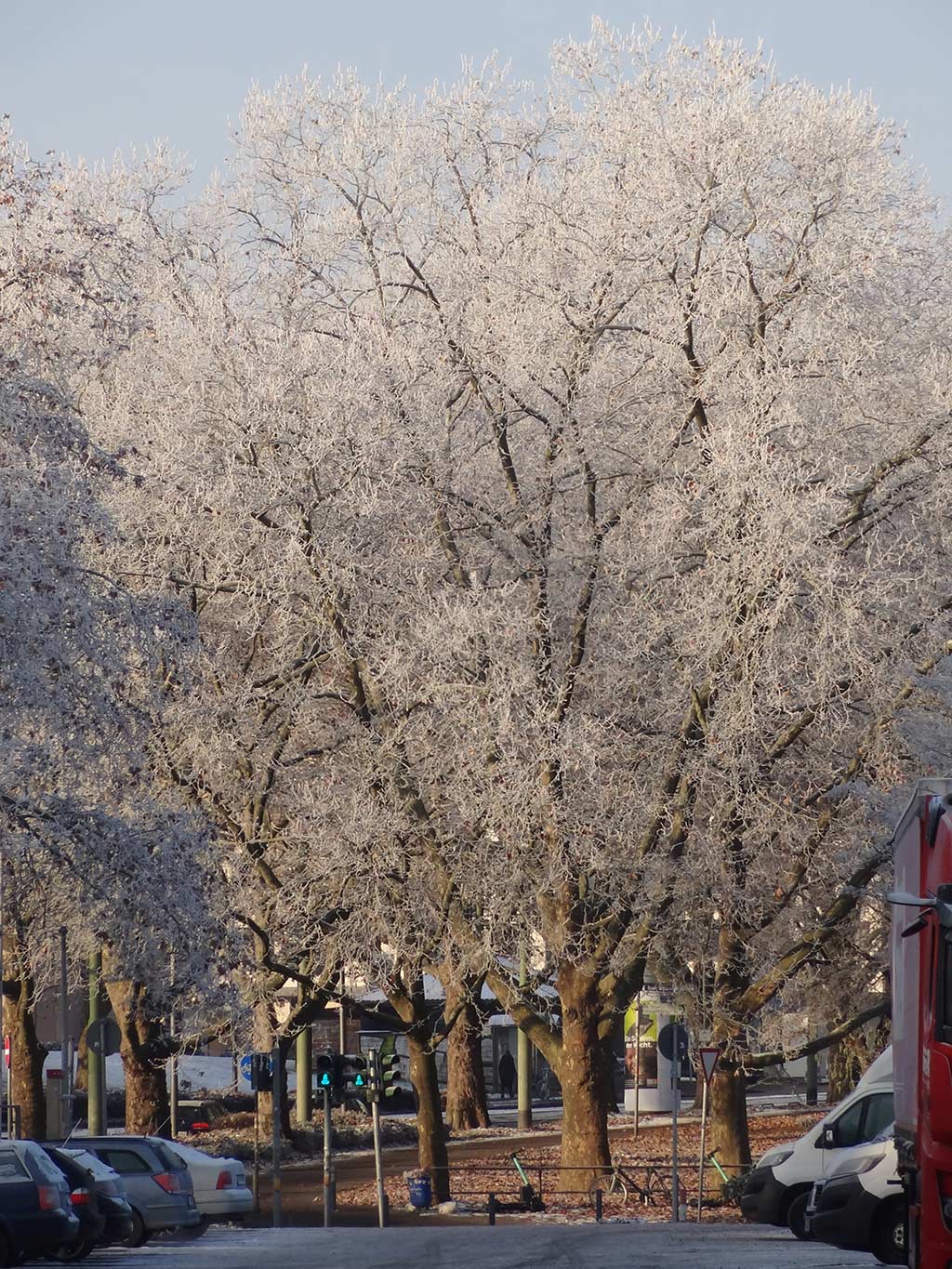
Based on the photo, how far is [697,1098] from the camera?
6569 cm

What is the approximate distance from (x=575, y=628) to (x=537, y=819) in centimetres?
279

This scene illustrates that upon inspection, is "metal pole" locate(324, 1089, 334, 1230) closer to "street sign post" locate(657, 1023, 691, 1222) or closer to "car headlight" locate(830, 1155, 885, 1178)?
"street sign post" locate(657, 1023, 691, 1222)

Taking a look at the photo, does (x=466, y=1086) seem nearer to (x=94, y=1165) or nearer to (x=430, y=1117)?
(x=430, y=1117)

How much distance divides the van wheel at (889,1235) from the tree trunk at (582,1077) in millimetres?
10114

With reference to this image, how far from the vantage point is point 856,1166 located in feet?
61.6

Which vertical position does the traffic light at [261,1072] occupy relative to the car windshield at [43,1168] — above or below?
below

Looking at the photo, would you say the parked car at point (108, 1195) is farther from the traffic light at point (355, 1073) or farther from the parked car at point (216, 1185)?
the traffic light at point (355, 1073)

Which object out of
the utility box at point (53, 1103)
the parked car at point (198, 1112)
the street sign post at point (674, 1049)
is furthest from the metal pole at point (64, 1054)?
the street sign post at point (674, 1049)

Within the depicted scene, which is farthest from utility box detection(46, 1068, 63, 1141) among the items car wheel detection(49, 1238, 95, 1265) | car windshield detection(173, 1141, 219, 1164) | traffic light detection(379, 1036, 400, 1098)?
car wheel detection(49, 1238, 95, 1265)

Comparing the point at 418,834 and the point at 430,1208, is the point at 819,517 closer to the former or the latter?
the point at 418,834

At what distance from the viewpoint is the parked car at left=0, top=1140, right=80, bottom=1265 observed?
62.7 feet

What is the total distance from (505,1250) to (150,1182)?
6.12 m

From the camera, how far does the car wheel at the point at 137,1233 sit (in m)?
24.8

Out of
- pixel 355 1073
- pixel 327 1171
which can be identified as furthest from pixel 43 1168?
pixel 355 1073
